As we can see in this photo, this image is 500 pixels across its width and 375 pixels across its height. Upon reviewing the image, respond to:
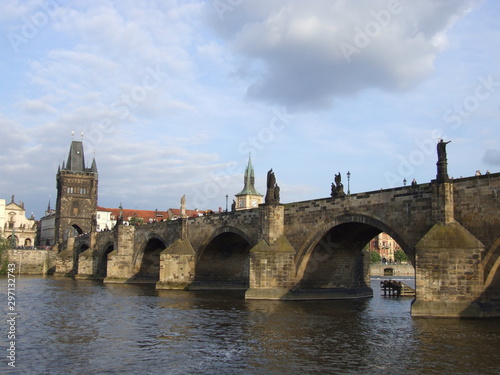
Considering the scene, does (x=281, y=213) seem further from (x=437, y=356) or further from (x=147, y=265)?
(x=147, y=265)

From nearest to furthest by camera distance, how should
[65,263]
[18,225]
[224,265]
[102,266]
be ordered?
[224,265] < [102,266] < [65,263] < [18,225]

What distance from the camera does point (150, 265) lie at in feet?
214

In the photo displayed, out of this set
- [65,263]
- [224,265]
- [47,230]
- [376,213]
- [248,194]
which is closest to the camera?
[376,213]

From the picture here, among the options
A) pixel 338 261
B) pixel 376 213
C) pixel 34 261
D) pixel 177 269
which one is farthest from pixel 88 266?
pixel 376 213

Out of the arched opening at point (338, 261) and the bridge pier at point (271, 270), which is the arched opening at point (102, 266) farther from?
the arched opening at point (338, 261)

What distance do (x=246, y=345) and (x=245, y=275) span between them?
33587 millimetres

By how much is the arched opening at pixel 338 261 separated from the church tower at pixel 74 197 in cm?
9158

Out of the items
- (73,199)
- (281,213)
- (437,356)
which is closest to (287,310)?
(281,213)

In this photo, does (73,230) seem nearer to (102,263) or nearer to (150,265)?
(102,263)

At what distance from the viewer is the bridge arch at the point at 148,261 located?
63.6 meters

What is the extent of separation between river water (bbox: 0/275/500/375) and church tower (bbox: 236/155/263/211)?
130766 millimetres

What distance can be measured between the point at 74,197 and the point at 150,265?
66.3 metres

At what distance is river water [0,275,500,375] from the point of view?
642 inches

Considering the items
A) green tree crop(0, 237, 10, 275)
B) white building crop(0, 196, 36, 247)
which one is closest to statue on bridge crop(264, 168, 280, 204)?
green tree crop(0, 237, 10, 275)
